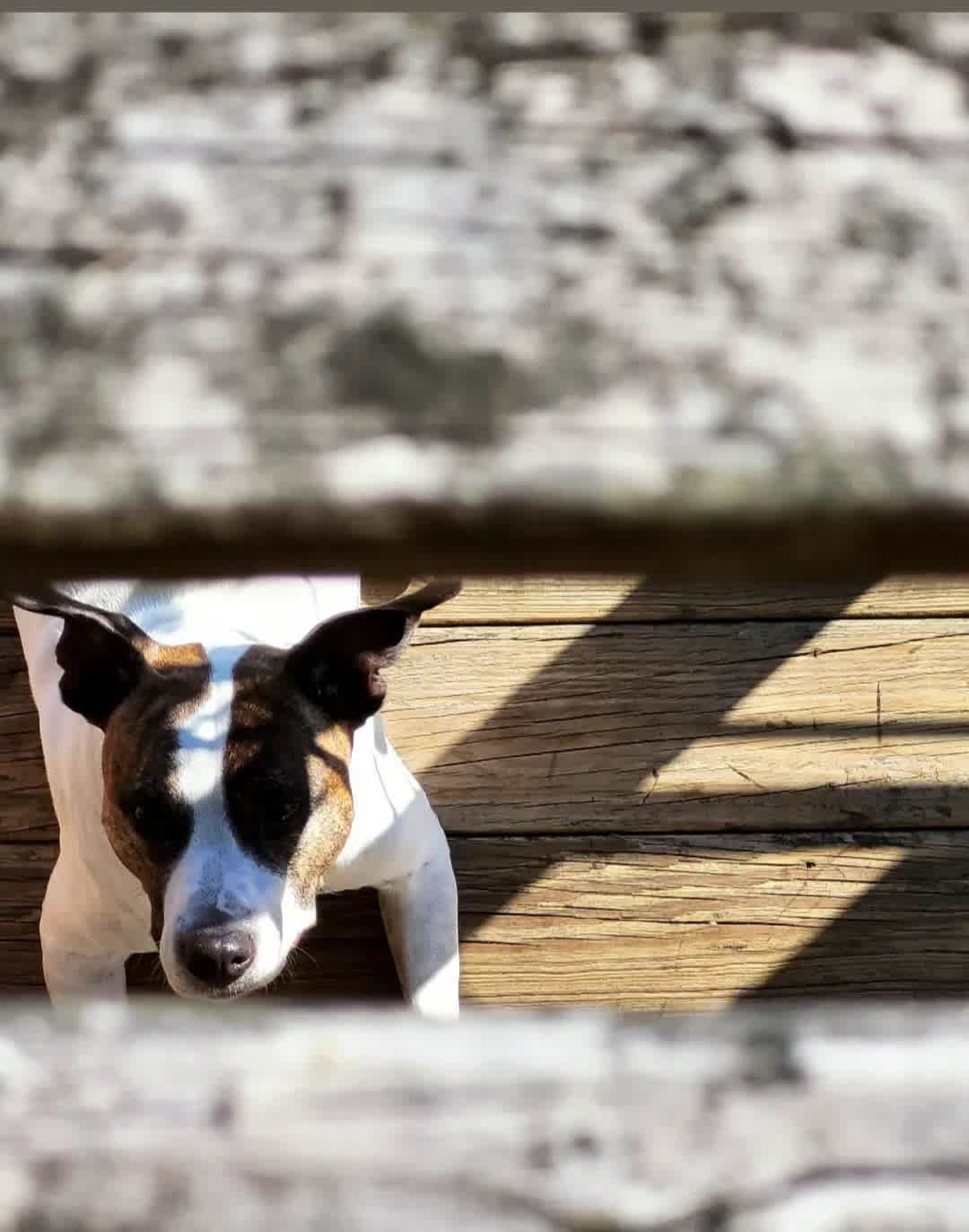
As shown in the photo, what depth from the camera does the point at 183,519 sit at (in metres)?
0.36

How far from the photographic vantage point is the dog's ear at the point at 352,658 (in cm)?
194

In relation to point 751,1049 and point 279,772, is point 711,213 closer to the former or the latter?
point 751,1049

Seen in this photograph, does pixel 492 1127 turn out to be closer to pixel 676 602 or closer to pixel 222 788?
pixel 222 788

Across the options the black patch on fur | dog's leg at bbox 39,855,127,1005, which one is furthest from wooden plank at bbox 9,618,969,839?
the black patch on fur

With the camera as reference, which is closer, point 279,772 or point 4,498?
point 4,498

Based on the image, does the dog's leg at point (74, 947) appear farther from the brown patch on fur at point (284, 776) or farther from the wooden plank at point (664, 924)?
the brown patch on fur at point (284, 776)

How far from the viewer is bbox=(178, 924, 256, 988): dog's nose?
1.83 metres

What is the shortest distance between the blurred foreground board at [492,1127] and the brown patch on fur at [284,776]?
154 cm

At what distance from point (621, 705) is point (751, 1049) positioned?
79.3 inches

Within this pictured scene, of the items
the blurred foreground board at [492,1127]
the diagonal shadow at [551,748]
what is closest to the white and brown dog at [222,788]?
the diagonal shadow at [551,748]

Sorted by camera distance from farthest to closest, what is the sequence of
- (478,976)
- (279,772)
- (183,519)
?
(478,976) < (279,772) < (183,519)

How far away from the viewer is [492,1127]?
15.7 inches

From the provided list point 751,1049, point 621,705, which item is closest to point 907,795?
point 621,705

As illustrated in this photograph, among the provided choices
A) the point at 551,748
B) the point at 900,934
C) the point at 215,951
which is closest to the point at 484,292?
the point at 215,951
